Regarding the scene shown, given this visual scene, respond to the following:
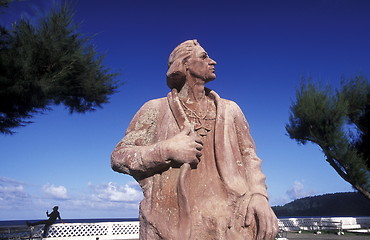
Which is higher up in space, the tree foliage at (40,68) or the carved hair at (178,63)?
the tree foliage at (40,68)

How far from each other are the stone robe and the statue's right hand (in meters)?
0.05

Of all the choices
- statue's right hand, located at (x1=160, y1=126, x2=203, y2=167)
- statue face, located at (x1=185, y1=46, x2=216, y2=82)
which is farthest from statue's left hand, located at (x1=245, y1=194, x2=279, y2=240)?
statue face, located at (x1=185, y1=46, x2=216, y2=82)

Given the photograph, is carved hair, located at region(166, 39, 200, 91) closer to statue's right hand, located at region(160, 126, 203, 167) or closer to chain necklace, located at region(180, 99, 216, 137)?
chain necklace, located at region(180, 99, 216, 137)

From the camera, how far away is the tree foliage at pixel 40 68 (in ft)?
32.1

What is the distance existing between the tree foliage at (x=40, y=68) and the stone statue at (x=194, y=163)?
27.3 ft

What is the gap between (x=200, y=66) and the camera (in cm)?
283

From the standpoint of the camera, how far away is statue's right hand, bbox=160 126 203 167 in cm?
233

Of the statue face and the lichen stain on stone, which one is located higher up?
the statue face

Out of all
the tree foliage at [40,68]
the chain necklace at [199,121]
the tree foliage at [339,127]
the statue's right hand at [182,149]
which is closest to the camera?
the statue's right hand at [182,149]

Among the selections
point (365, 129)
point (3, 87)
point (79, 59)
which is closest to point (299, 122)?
point (365, 129)

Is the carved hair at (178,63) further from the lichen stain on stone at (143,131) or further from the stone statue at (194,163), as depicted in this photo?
the lichen stain on stone at (143,131)

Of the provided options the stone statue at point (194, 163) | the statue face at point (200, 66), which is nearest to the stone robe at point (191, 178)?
the stone statue at point (194, 163)

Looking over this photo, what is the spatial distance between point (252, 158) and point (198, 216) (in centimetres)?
70

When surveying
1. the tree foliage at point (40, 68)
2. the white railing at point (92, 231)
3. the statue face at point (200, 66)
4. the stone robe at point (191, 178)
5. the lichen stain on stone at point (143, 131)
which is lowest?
the white railing at point (92, 231)
